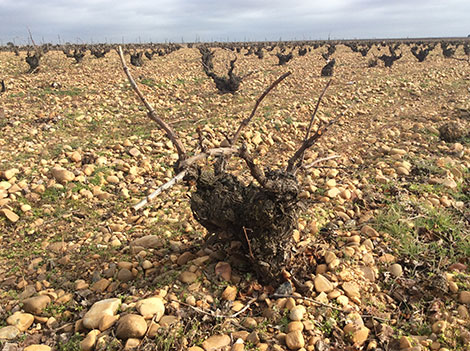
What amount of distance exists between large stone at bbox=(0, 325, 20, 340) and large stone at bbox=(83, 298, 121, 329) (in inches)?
20.7

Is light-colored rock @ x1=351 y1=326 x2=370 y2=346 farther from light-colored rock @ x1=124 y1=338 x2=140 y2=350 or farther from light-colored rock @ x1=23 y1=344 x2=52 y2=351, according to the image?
light-colored rock @ x1=23 y1=344 x2=52 y2=351

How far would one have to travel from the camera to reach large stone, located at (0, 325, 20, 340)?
8.05ft

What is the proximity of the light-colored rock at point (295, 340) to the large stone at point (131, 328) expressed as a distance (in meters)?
1.07

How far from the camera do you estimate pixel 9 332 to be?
8.16 feet

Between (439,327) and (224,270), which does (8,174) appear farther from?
(439,327)

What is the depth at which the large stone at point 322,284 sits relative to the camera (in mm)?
2809

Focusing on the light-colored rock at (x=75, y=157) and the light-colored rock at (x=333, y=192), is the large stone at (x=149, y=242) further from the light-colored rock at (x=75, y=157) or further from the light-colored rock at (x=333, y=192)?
the light-colored rock at (x=75, y=157)

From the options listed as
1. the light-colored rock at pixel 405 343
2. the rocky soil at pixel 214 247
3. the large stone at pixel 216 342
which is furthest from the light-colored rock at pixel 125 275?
the light-colored rock at pixel 405 343

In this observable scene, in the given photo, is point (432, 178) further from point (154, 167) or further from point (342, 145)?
point (154, 167)

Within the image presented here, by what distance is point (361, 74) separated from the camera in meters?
17.0

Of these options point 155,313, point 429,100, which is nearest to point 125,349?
point 155,313

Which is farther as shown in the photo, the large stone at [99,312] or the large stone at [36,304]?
the large stone at [36,304]

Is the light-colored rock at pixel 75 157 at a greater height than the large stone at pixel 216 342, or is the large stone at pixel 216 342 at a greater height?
the light-colored rock at pixel 75 157

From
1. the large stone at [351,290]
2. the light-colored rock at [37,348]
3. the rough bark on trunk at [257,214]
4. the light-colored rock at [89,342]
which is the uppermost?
the rough bark on trunk at [257,214]
